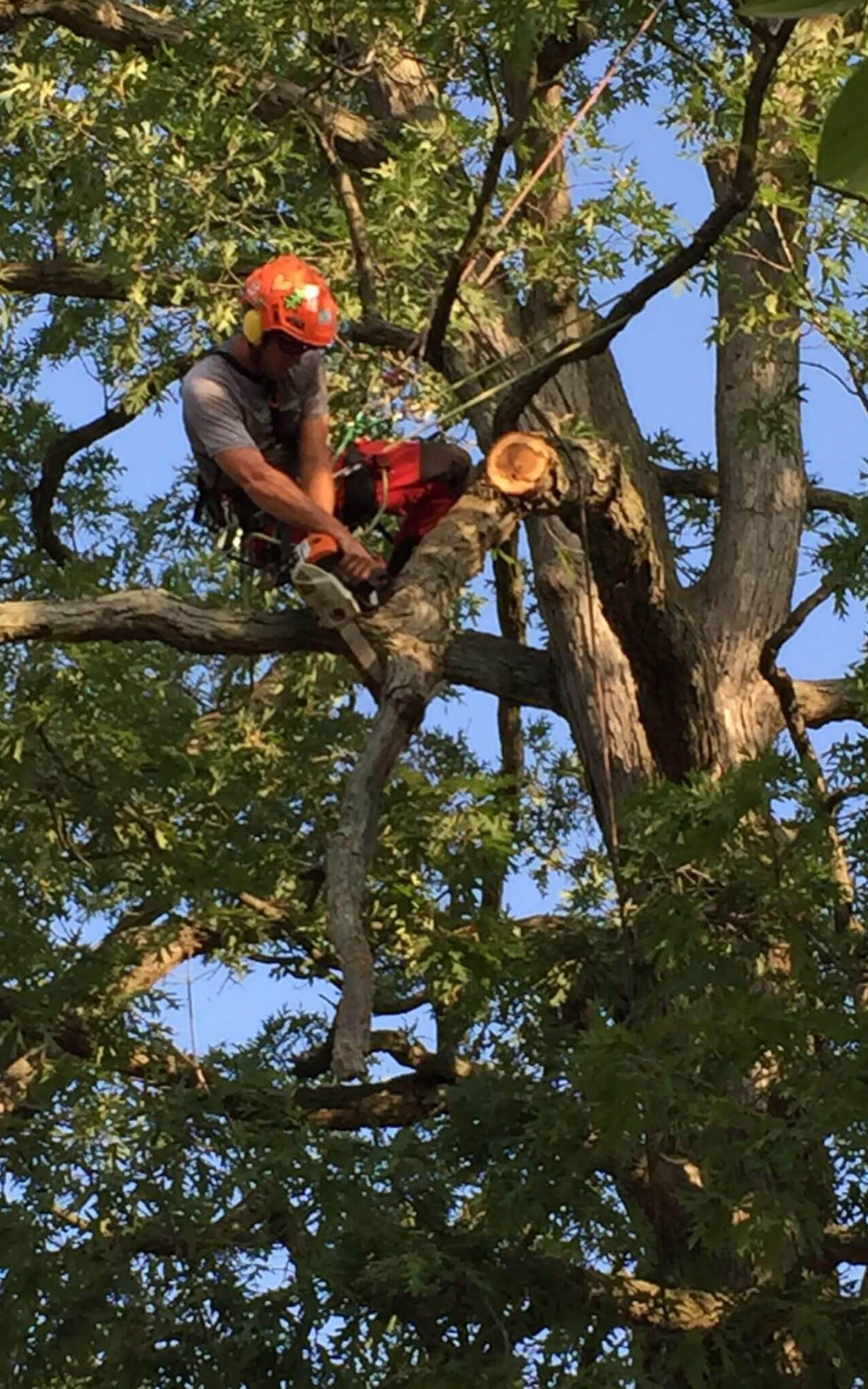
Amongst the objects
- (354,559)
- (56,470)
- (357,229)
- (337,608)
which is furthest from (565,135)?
(56,470)

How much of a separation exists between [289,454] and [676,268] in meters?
1.13

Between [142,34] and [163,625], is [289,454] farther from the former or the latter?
[142,34]

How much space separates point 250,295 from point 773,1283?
9.27 feet

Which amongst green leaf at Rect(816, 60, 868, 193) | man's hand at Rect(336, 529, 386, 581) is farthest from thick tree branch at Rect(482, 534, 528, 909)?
green leaf at Rect(816, 60, 868, 193)

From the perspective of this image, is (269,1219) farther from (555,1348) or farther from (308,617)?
(308,617)

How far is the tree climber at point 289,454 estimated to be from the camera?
15.6 ft

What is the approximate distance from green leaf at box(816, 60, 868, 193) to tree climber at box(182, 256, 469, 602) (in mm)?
4151

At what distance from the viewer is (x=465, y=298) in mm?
5199

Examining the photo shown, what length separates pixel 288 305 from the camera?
16.3ft

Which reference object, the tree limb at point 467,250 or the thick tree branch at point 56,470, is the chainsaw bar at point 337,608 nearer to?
the tree limb at point 467,250

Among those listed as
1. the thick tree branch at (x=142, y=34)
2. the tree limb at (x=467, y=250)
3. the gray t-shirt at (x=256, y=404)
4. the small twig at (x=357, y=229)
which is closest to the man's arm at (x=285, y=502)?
the gray t-shirt at (x=256, y=404)

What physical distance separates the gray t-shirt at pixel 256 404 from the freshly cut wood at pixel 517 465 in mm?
494

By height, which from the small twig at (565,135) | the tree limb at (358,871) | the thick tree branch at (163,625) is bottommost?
the tree limb at (358,871)

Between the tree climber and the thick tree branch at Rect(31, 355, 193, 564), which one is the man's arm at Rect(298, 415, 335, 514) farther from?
the thick tree branch at Rect(31, 355, 193, 564)
